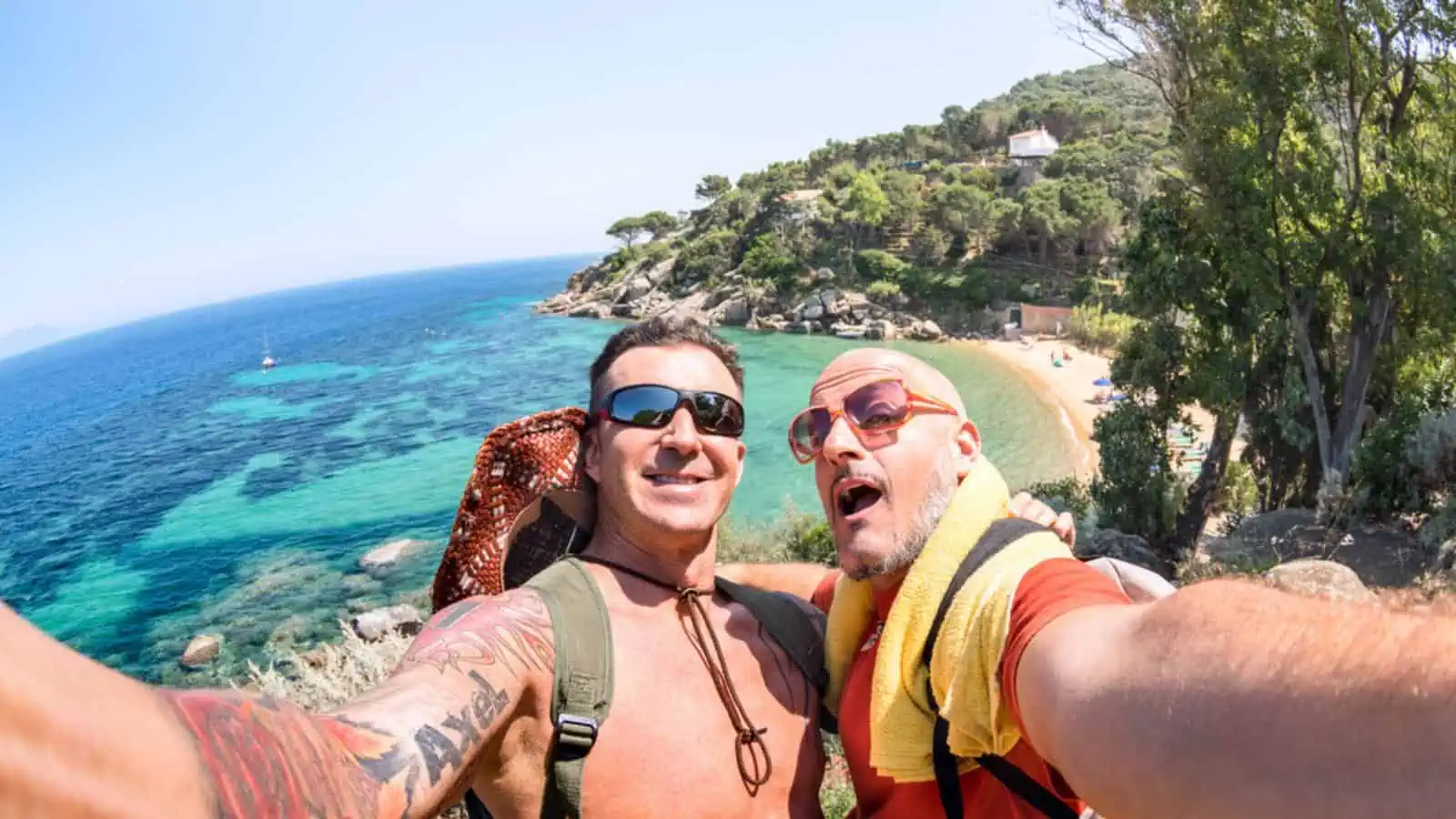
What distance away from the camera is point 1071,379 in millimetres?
Result: 29906

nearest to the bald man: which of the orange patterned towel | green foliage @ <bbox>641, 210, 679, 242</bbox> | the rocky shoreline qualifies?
the orange patterned towel

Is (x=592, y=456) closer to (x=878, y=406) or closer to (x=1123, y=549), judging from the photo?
(x=878, y=406)

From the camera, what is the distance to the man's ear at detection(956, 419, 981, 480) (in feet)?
7.72

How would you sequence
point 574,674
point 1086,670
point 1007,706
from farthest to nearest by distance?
1. point 574,674
2. point 1007,706
3. point 1086,670

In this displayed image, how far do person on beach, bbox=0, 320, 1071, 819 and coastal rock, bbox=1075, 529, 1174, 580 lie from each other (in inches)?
405

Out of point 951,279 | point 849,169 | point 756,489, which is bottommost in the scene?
point 756,489

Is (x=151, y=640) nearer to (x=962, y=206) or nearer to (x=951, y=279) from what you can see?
(x=951, y=279)

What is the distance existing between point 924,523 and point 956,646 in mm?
595

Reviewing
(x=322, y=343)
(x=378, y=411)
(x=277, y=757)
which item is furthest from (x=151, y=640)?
(x=322, y=343)

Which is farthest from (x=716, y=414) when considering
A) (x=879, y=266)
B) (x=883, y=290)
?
(x=879, y=266)

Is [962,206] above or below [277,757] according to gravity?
above

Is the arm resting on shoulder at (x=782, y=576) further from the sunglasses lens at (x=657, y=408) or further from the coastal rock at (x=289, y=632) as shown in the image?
the coastal rock at (x=289, y=632)

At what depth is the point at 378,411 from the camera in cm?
4153

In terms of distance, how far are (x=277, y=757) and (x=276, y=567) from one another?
22.5 metres
